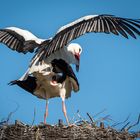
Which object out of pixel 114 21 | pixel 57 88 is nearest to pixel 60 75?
pixel 57 88

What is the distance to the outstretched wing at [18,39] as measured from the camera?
14.2m

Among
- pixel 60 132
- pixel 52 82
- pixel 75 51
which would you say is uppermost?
pixel 75 51

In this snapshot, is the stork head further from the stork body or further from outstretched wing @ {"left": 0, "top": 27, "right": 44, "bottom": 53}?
outstretched wing @ {"left": 0, "top": 27, "right": 44, "bottom": 53}

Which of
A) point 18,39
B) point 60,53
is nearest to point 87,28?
point 60,53

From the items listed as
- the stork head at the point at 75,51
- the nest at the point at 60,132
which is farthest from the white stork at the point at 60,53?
the nest at the point at 60,132

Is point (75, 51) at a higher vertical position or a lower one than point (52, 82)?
higher

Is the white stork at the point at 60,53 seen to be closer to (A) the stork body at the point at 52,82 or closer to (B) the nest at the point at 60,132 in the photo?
(A) the stork body at the point at 52,82

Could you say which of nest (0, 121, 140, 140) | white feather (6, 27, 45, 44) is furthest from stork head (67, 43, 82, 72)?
nest (0, 121, 140, 140)

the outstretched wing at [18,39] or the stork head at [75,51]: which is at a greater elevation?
the outstretched wing at [18,39]

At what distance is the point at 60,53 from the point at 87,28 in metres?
0.67

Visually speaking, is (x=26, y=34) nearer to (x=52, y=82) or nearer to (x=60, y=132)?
(x=52, y=82)

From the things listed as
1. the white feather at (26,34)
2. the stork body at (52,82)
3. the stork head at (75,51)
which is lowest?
the stork body at (52,82)

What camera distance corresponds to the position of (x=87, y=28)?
13594 millimetres

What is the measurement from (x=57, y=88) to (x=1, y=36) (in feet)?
4.81
